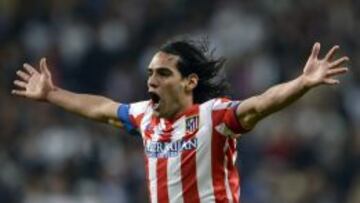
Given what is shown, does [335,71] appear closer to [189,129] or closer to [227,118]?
[227,118]

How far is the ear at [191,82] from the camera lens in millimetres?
8125

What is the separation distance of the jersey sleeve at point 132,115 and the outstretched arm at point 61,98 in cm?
10

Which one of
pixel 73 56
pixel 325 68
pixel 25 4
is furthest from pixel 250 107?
pixel 25 4

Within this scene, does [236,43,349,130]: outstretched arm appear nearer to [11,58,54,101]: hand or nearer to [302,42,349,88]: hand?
[302,42,349,88]: hand

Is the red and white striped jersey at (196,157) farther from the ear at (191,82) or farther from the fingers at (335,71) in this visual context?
the fingers at (335,71)

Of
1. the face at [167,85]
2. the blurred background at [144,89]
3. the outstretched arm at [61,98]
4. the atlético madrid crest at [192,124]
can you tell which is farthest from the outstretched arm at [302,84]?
the blurred background at [144,89]

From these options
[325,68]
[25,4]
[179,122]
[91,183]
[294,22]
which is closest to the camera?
[325,68]

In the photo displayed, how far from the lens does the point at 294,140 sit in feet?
47.3

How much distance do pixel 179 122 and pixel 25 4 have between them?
32.3 ft

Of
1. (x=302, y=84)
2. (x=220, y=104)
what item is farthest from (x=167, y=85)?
(x=302, y=84)

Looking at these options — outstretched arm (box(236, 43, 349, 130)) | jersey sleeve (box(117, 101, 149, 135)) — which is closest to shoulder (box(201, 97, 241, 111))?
outstretched arm (box(236, 43, 349, 130))

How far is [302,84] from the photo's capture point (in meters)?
7.35

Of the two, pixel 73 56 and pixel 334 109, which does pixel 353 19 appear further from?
pixel 73 56

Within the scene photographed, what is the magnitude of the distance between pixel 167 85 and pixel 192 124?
0.25 m
